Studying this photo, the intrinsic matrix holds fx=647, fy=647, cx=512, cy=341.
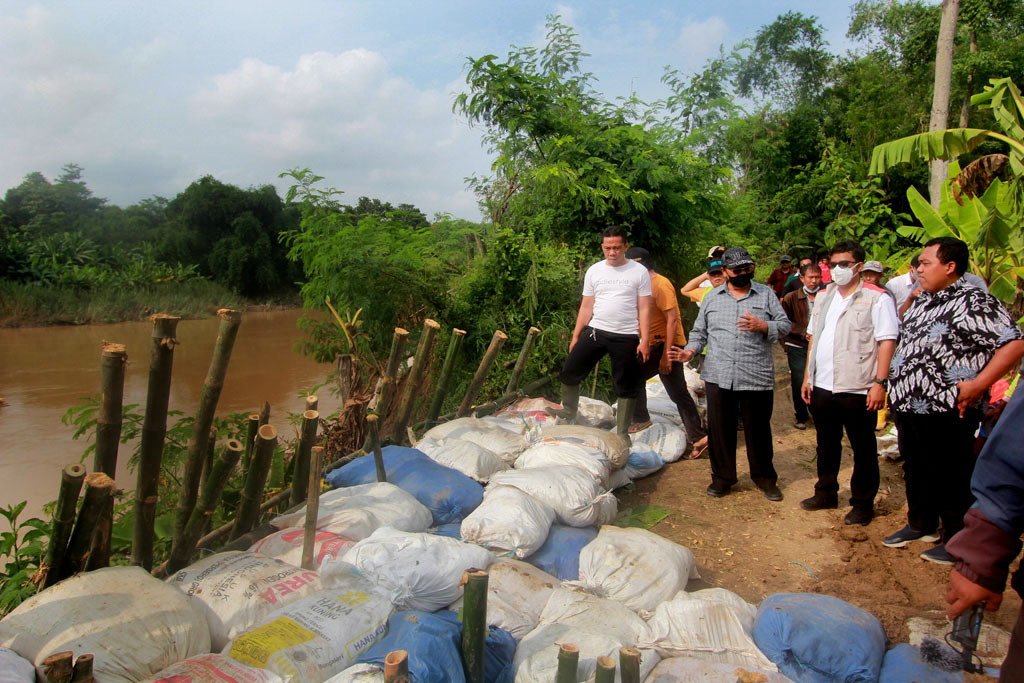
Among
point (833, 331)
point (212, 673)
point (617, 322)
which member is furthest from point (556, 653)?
point (617, 322)

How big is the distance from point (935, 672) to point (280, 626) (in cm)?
190

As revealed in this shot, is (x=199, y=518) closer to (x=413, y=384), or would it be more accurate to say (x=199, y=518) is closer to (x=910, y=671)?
(x=413, y=384)

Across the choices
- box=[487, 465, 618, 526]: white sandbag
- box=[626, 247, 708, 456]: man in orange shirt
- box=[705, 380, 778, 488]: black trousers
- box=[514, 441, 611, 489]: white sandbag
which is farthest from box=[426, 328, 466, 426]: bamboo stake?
box=[705, 380, 778, 488]: black trousers

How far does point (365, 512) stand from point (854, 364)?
2.40 m

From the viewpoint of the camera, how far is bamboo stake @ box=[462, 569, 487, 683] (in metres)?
1.68

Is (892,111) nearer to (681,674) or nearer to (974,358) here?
(974,358)

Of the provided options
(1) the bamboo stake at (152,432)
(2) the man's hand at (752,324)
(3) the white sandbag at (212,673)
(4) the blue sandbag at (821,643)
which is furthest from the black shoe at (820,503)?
(1) the bamboo stake at (152,432)

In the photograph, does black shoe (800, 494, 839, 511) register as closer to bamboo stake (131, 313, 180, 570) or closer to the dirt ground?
the dirt ground

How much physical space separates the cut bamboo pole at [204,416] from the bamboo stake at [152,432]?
10 cm

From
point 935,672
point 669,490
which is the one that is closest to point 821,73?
point 669,490

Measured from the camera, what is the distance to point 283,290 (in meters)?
27.7

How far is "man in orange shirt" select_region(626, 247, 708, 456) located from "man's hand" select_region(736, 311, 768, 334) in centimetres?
84

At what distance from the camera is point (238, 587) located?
2010mm

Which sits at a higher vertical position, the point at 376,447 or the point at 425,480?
the point at 376,447
